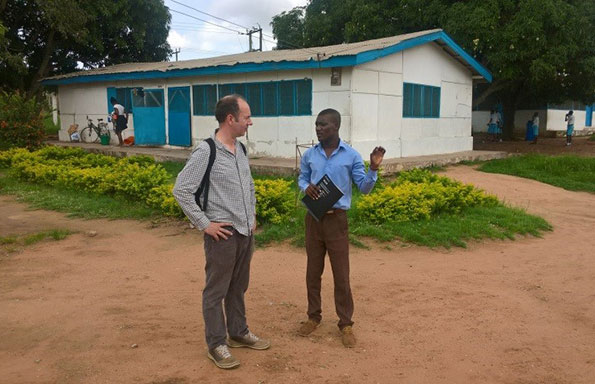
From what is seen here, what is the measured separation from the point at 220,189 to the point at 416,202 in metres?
4.61

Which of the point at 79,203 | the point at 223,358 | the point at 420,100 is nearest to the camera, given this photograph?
the point at 223,358

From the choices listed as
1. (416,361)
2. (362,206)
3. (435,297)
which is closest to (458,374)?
(416,361)

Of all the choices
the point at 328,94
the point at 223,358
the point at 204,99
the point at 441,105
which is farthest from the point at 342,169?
the point at 441,105

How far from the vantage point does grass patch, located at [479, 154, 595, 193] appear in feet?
39.2

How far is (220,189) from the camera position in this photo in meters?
3.20

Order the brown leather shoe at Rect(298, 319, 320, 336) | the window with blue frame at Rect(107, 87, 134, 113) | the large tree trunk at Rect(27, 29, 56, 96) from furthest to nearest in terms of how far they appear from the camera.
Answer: the large tree trunk at Rect(27, 29, 56, 96)
the window with blue frame at Rect(107, 87, 134, 113)
the brown leather shoe at Rect(298, 319, 320, 336)

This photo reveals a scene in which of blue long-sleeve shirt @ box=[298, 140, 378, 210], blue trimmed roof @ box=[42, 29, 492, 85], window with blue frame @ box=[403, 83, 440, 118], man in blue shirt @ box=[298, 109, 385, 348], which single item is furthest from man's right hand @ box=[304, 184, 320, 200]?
window with blue frame @ box=[403, 83, 440, 118]

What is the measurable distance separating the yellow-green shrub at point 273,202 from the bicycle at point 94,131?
12.0m

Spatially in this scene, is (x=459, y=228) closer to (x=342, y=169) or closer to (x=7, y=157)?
(x=342, y=169)

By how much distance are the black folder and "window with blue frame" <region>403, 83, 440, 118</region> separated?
10396 millimetres

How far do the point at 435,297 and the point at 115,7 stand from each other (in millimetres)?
19230

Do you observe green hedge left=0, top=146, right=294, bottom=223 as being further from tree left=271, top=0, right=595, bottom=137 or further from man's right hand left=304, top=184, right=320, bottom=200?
tree left=271, top=0, right=595, bottom=137

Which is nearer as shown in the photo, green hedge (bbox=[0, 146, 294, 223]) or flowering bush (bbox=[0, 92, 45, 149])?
green hedge (bbox=[0, 146, 294, 223])

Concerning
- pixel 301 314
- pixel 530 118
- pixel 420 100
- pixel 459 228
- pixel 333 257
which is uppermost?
pixel 420 100
